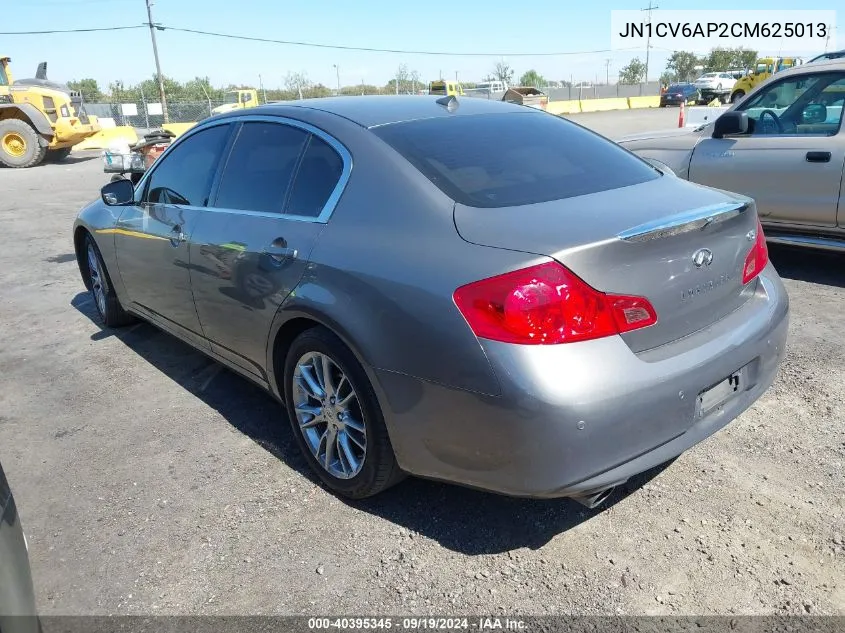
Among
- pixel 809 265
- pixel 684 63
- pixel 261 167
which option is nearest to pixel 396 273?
pixel 261 167

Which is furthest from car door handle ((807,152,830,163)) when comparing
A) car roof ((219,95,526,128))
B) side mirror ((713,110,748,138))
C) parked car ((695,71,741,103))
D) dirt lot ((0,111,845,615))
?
parked car ((695,71,741,103))

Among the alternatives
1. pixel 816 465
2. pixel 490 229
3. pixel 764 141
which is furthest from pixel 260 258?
pixel 764 141

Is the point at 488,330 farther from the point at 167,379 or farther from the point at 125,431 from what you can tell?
Answer: the point at 167,379

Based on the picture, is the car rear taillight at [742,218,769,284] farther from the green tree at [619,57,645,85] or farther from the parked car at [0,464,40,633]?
the green tree at [619,57,645,85]

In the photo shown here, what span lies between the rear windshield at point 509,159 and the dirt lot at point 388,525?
4.22ft

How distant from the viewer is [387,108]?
3254 millimetres

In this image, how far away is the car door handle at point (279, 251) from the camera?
114 inches

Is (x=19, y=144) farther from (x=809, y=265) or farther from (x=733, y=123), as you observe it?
(x=809, y=265)

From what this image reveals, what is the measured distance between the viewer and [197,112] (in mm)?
35719

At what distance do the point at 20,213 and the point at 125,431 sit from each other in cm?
988

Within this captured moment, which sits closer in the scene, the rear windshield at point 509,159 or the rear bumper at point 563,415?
the rear bumper at point 563,415

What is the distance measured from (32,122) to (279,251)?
66.4 ft

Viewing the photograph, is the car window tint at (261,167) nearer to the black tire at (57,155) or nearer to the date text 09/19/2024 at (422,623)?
the date text 09/19/2024 at (422,623)

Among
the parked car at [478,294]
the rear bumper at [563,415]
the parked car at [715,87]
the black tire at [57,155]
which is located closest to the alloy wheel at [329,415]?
the parked car at [478,294]
